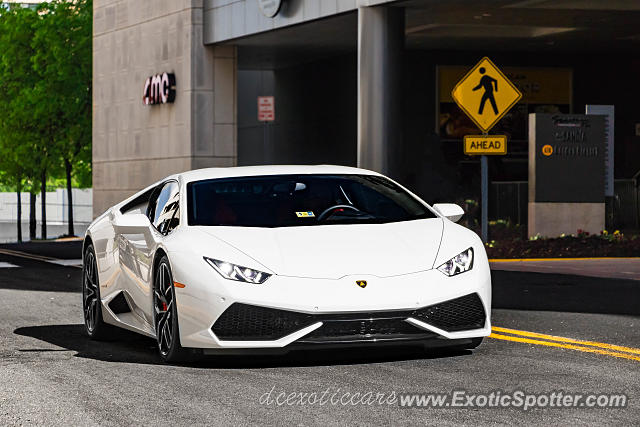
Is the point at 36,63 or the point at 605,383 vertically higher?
the point at 36,63

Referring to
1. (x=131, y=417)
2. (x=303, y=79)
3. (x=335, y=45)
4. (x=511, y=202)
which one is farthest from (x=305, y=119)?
(x=131, y=417)

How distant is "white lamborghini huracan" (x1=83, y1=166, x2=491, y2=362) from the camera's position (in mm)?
7820

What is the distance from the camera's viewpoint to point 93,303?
33.9ft

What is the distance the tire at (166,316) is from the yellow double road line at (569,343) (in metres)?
2.71

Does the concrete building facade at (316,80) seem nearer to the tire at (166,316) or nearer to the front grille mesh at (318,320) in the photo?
the tire at (166,316)

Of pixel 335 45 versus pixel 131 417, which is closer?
pixel 131 417

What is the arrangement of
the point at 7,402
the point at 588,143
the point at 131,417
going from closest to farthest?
the point at 131,417, the point at 7,402, the point at 588,143

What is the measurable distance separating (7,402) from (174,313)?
132 centimetres

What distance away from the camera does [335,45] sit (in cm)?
3453

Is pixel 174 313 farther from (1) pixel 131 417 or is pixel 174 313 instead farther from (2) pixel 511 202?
(2) pixel 511 202

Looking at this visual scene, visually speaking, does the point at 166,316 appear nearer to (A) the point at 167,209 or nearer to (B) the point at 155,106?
(A) the point at 167,209

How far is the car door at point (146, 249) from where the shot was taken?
8.88m

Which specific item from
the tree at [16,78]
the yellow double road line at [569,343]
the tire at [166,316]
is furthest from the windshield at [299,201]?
the tree at [16,78]

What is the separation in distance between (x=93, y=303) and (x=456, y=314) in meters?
3.47
